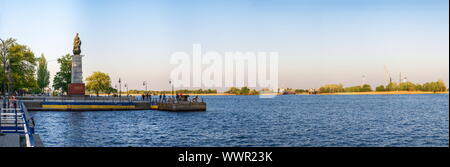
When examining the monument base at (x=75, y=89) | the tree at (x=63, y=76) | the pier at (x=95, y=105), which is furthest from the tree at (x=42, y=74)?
the monument base at (x=75, y=89)

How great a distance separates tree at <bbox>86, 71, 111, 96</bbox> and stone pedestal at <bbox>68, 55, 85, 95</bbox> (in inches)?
2380

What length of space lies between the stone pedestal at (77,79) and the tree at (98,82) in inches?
2380

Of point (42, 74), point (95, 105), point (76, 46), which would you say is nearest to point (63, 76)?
point (42, 74)

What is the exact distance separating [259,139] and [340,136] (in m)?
9.62

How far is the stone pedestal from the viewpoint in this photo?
8231 cm

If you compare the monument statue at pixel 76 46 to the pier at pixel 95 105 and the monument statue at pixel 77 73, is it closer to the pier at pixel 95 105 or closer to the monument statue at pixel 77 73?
the monument statue at pixel 77 73

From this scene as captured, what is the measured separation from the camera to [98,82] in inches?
5669

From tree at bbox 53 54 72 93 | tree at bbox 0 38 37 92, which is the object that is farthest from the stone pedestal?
tree at bbox 53 54 72 93
